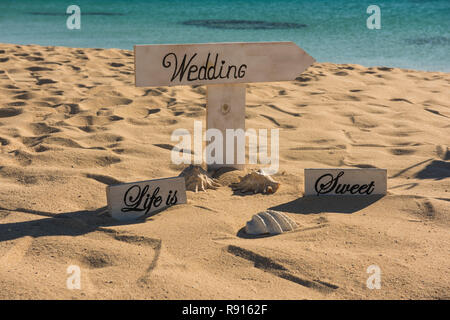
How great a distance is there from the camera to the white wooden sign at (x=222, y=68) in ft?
10.7

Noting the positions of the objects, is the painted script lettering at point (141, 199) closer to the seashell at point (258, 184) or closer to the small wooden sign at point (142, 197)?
the small wooden sign at point (142, 197)

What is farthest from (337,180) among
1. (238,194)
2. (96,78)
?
(96,78)

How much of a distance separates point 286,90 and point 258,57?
3275mm

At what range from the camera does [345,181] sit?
337cm

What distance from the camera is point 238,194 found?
346cm

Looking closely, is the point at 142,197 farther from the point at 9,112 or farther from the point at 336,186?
the point at 9,112

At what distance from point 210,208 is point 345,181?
0.90 meters

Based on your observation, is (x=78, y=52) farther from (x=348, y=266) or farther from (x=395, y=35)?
(x=395, y=35)

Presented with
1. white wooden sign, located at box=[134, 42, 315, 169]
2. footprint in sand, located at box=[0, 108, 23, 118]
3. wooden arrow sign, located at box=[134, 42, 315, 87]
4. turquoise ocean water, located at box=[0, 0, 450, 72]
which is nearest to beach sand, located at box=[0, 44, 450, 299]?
footprint in sand, located at box=[0, 108, 23, 118]

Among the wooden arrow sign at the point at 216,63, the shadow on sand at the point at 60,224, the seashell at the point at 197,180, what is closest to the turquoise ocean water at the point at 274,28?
the wooden arrow sign at the point at 216,63

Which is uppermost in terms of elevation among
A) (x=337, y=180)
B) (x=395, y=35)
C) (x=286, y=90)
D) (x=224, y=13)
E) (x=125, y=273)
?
(x=224, y=13)

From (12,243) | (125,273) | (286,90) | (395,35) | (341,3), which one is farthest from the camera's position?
(341,3)

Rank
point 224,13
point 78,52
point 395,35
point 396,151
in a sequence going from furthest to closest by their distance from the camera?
1. point 224,13
2. point 395,35
3. point 78,52
4. point 396,151

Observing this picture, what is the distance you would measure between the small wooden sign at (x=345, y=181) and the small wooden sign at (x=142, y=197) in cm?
84
